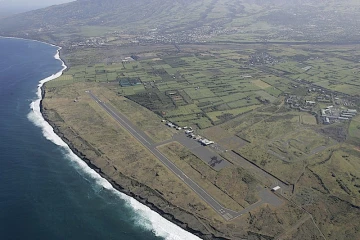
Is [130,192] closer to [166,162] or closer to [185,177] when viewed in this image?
[185,177]

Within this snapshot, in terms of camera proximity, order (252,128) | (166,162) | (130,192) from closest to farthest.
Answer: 1. (130,192)
2. (166,162)
3. (252,128)

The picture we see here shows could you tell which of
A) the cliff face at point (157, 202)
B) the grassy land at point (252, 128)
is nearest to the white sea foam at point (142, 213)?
the cliff face at point (157, 202)

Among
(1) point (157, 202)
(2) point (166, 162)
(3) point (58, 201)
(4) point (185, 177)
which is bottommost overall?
(2) point (166, 162)

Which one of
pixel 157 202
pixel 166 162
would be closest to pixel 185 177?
pixel 166 162

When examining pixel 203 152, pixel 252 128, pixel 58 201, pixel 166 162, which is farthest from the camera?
pixel 252 128

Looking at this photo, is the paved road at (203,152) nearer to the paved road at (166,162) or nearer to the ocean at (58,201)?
the paved road at (166,162)

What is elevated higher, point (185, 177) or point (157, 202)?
point (157, 202)

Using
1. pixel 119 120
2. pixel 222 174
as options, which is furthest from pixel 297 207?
pixel 119 120
